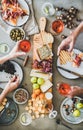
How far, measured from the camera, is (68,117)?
16.9 feet

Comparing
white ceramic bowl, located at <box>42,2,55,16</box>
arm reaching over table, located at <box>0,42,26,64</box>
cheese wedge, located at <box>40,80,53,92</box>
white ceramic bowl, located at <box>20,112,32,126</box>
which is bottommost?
white ceramic bowl, located at <box>20,112,32,126</box>

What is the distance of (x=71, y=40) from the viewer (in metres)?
5.10

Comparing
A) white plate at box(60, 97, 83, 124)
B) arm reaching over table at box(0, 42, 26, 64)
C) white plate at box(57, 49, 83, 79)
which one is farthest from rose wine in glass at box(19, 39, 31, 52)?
white plate at box(60, 97, 83, 124)

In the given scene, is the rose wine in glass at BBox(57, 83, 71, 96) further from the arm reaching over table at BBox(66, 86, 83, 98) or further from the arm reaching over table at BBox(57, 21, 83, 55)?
the arm reaching over table at BBox(57, 21, 83, 55)

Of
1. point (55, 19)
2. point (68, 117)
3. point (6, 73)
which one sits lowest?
point (68, 117)

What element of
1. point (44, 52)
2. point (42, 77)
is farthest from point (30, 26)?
point (42, 77)

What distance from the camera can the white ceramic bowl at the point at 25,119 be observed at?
16.8 feet

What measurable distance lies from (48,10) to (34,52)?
1.06 feet

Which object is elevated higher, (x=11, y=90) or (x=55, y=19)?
(x=55, y=19)

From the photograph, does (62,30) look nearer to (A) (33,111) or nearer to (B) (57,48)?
(B) (57,48)

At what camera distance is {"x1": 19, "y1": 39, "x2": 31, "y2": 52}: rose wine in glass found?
511 centimetres

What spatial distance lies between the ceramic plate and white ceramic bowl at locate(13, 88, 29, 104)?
4cm

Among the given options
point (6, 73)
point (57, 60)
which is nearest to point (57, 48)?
point (57, 60)

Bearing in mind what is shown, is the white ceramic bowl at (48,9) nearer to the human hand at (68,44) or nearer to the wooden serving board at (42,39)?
the wooden serving board at (42,39)
